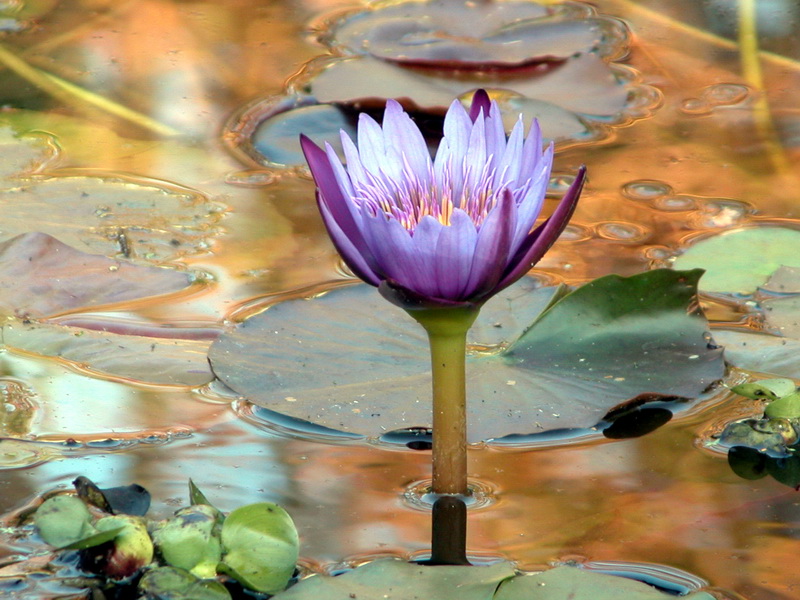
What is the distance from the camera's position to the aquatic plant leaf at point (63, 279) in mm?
2061

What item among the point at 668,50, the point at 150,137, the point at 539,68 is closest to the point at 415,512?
the point at 150,137

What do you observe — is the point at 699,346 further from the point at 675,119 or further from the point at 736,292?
the point at 675,119

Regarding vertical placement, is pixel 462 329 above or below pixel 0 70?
above

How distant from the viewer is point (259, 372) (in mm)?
1781

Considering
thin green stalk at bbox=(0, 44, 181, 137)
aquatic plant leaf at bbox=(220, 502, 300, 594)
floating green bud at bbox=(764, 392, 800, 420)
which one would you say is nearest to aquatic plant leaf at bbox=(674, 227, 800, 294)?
floating green bud at bbox=(764, 392, 800, 420)

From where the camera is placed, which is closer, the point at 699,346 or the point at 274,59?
the point at 699,346

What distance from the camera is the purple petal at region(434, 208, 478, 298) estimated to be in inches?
50.3

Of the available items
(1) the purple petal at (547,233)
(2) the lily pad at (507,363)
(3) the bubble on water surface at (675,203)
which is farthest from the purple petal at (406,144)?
(3) the bubble on water surface at (675,203)

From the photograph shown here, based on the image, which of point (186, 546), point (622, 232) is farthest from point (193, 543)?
point (622, 232)

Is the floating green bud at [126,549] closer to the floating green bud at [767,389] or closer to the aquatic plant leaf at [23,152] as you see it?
the floating green bud at [767,389]

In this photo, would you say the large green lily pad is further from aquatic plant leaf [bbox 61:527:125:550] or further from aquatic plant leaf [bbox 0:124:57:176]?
aquatic plant leaf [bbox 0:124:57:176]

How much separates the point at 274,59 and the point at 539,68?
83cm

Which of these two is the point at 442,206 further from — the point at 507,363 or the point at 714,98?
the point at 714,98

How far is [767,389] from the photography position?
165 cm
